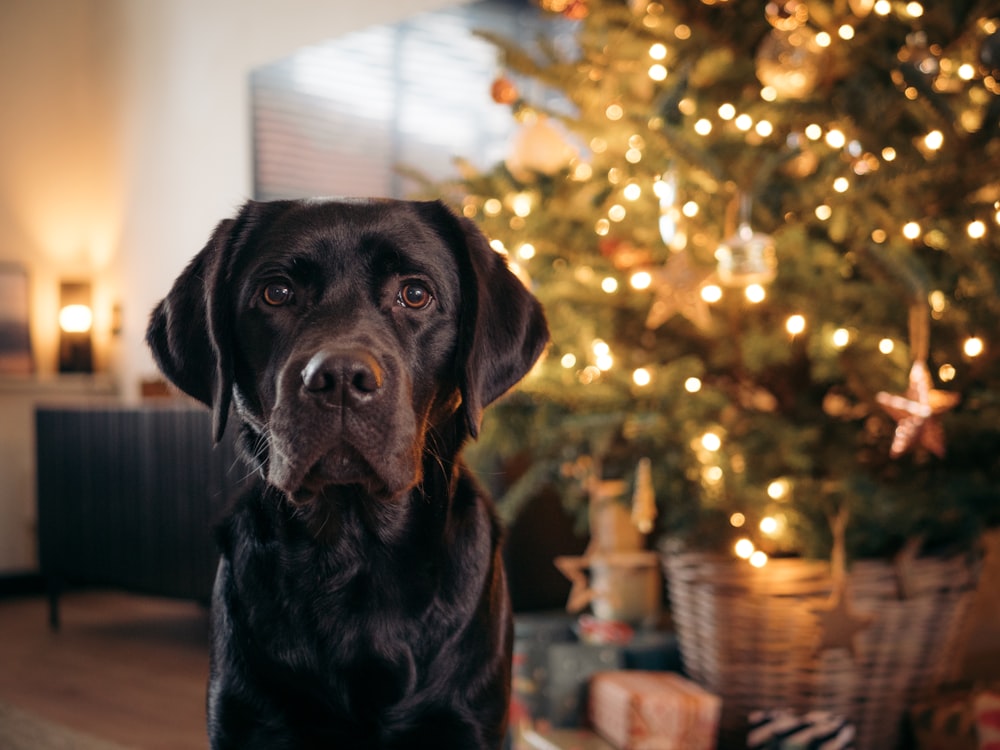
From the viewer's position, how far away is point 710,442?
7.41 ft

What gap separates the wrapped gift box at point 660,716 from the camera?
2.13m

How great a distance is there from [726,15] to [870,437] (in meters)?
1.23

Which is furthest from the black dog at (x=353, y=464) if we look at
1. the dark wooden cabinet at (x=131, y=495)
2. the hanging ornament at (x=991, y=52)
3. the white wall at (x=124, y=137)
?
the white wall at (x=124, y=137)

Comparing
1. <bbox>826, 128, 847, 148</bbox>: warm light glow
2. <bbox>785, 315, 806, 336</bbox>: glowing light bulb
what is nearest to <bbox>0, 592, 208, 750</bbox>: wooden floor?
<bbox>785, 315, 806, 336</bbox>: glowing light bulb

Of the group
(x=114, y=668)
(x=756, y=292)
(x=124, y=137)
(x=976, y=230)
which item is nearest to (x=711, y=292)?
(x=756, y=292)

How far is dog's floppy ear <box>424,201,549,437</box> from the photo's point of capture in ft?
4.71

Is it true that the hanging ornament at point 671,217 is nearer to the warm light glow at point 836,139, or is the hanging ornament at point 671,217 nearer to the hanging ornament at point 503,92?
the warm light glow at point 836,139

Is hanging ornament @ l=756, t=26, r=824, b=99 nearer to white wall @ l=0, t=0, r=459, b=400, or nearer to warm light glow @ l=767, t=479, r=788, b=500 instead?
warm light glow @ l=767, t=479, r=788, b=500

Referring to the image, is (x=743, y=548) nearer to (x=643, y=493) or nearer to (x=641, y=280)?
(x=643, y=493)

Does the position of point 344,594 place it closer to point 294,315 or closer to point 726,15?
point 294,315

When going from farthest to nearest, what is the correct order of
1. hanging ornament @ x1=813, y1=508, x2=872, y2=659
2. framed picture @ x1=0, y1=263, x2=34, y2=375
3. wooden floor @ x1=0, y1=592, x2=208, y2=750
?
framed picture @ x1=0, y1=263, x2=34, y2=375 < wooden floor @ x1=0, y1=592, x2=208, y2=750 < hanging ornament @ x1=813, y1=508, x2=872, y2=659

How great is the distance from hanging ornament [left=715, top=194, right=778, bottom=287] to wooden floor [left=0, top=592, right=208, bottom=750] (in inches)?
72.2

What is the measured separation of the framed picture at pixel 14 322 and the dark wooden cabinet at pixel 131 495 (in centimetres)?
117

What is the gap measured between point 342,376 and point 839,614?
150 centimetres
